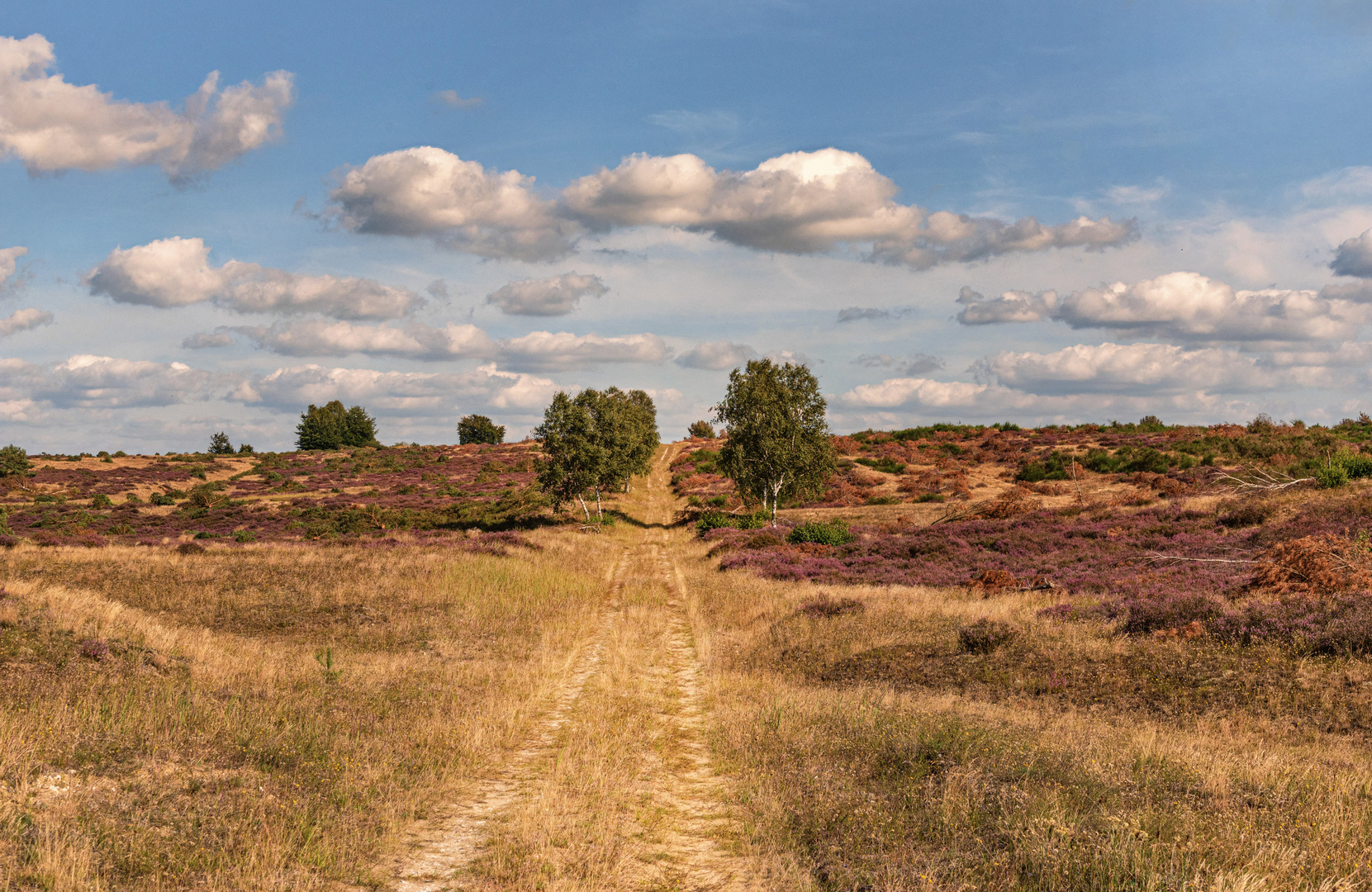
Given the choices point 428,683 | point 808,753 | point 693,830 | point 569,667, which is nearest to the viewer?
point 693,830

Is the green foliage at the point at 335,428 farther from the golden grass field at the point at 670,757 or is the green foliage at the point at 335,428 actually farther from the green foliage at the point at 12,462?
the golden grass field at the point at 670,757

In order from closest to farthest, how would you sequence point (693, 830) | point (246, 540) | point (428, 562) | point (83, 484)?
point (693, 830)
point (428, 562)
point (246, 540)
point (83, 484)

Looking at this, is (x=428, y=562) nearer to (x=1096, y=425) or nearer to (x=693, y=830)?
(x=693, y=830)

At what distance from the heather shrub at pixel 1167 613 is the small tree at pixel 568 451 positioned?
36.0 meters

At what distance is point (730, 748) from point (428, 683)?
6657mm

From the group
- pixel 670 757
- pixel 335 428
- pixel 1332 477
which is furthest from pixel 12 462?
pixel 1332 477

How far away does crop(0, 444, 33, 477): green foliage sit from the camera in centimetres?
7369

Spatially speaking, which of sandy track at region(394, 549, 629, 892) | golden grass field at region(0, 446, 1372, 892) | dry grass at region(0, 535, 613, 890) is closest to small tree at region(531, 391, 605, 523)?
dry grass at region(0, 535, 613, 890)

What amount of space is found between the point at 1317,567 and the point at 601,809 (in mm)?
17032

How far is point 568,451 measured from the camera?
49.1m

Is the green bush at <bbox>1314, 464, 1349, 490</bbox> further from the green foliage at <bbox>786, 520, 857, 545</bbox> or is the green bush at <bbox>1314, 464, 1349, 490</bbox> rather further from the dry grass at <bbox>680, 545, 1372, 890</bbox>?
the dry grass at <bbox>680, 545, 1372, 890</bbox>

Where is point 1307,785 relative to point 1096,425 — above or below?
below

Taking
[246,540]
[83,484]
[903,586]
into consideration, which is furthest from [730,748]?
[83,484]

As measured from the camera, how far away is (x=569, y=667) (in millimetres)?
16922
